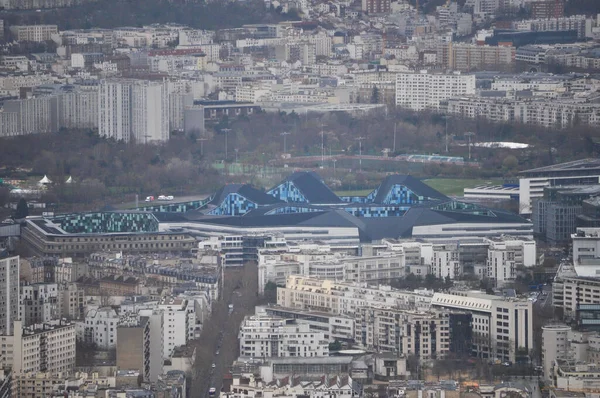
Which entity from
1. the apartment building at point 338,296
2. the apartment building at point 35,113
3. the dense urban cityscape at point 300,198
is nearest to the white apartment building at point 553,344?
the dense urban cityscape at point 300,198

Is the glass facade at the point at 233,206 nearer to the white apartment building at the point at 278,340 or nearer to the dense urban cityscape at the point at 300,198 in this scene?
the dense urban cityscape at the point at 300,198

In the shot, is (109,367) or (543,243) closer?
(109,367)

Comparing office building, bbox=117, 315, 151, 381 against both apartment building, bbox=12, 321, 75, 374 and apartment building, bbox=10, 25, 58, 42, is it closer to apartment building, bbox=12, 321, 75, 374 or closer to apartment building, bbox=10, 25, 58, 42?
apartment building, bbox=12, 321, 75, 374

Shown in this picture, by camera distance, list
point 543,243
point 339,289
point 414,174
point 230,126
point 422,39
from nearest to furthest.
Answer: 1. point 339,289
2. point 543,243
3. point 414,174
4. point 230,126
5. point 422,39

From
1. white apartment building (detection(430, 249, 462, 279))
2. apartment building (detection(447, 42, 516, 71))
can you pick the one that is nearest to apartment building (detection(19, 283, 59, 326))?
white apartment building (detection(430, 249, 462, 279))

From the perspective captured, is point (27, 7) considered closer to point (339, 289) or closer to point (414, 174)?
point (414, 174)

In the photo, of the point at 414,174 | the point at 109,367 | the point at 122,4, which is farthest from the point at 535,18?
the point at 109,367

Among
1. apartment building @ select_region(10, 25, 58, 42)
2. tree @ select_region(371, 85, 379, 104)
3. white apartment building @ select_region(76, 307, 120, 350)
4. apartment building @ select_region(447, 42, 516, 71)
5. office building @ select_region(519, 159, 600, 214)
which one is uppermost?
apartment building @ select_region(10, 25, 58, 42)

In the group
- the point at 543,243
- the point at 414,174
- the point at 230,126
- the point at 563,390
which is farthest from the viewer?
the point at 230,126
